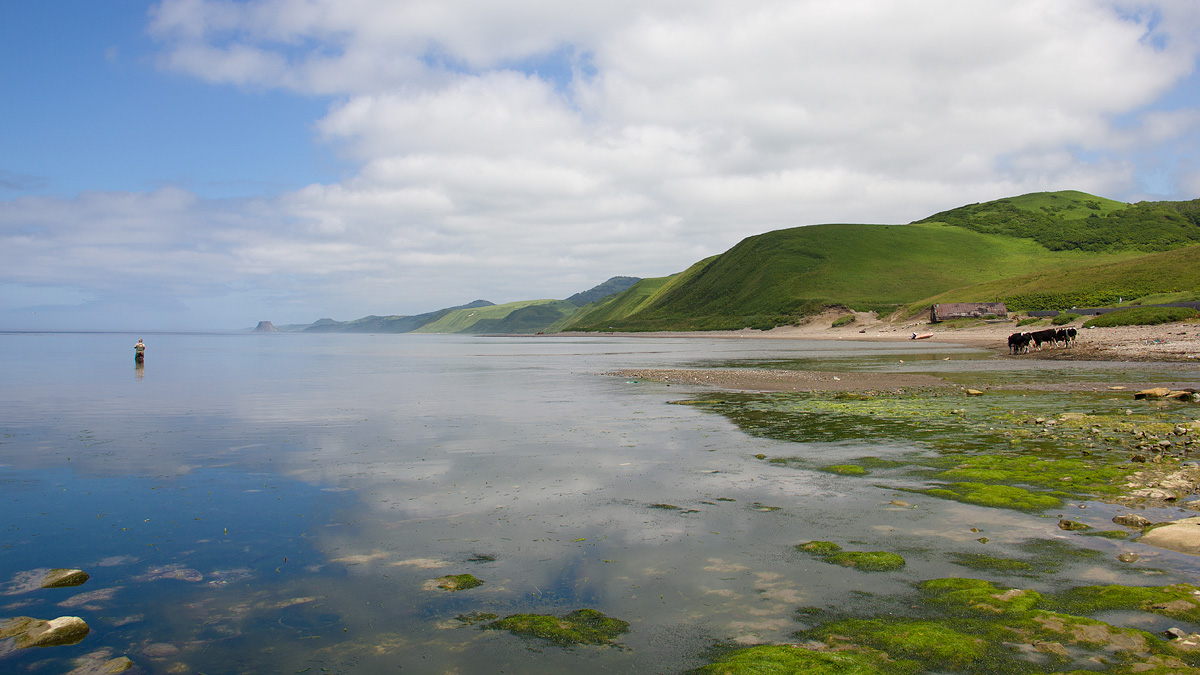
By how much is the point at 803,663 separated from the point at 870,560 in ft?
12.7

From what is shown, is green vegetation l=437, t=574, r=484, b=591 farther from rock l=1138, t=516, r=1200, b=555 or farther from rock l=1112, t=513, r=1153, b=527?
rock l=1112, t=513, r=1153, b=527

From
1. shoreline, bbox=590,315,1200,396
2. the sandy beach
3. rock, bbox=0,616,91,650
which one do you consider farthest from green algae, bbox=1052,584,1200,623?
the sandy beach

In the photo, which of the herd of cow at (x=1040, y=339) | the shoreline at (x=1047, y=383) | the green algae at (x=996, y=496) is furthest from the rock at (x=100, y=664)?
the herd of cow at (x=1040, y=339)

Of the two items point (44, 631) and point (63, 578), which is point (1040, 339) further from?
point (44, 631)

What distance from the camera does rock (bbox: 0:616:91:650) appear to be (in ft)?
26.0

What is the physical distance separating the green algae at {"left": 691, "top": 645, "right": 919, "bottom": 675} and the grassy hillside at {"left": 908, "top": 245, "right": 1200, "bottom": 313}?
12266 centimetres

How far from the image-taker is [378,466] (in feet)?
60.6

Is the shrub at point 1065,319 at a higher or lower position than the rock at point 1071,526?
higher

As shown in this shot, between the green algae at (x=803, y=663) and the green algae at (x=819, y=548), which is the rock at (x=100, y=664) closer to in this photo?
the green algae at (x=803, y=663)

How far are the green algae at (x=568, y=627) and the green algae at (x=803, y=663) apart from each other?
134cm

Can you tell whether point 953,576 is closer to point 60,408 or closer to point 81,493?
point 81,493

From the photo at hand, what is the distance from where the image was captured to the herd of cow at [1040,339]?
224ft

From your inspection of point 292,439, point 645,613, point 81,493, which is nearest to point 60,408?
point 292,439

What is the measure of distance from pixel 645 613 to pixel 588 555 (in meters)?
2.46
